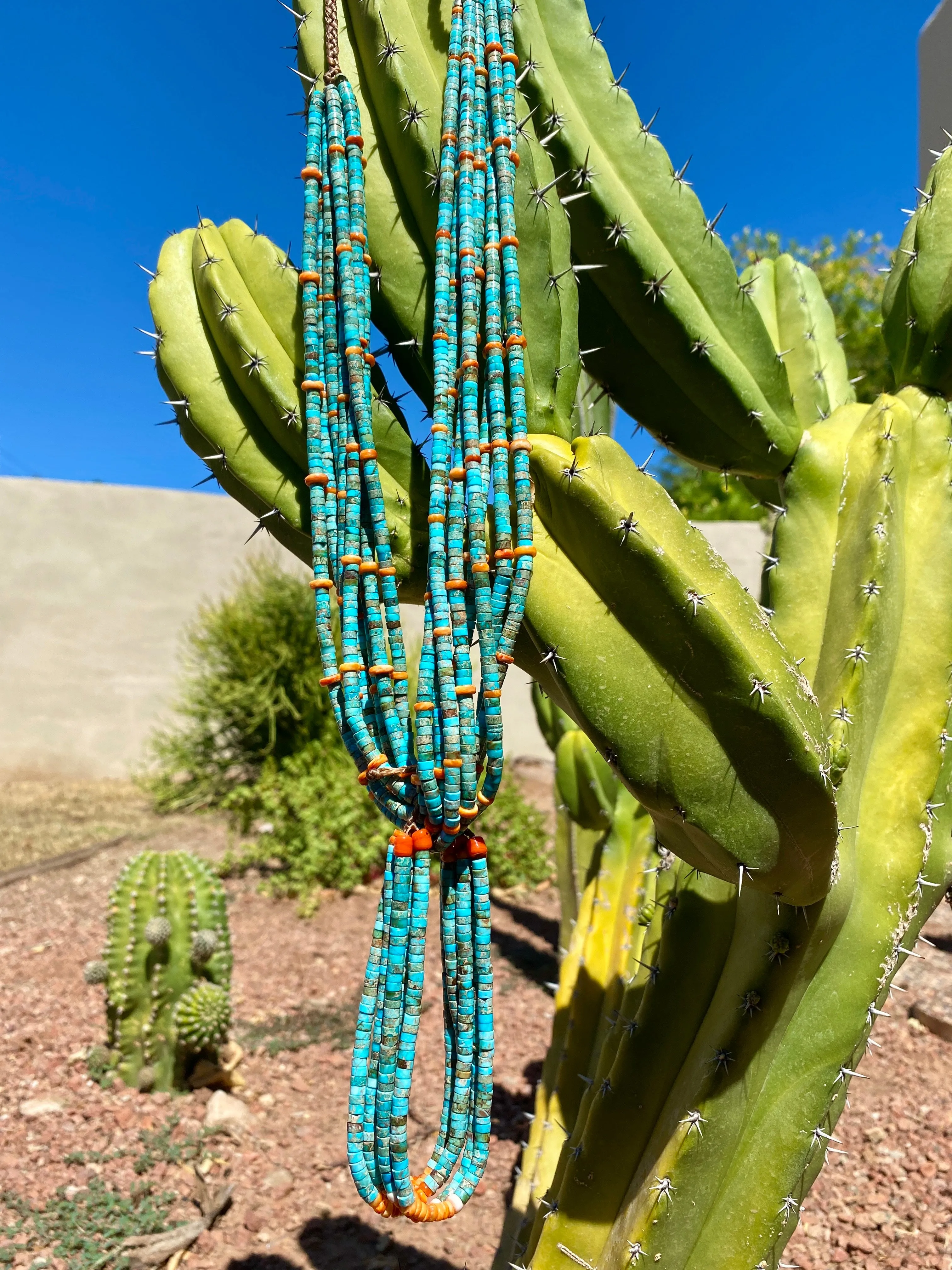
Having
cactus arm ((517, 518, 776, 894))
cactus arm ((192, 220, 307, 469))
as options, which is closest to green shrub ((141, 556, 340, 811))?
cactus arm ((192, 220, 307, 469))

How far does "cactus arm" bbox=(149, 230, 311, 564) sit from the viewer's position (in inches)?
47.3

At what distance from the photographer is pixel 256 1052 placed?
124 inches

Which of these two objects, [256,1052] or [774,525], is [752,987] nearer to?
[774,525]

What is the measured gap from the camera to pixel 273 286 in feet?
3.95

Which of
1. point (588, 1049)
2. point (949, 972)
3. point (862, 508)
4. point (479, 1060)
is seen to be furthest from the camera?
point (949, 972)

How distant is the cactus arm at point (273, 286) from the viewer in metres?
1.20

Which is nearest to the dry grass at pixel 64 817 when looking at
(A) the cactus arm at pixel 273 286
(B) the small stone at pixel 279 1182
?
(B) the small stone at pixel 279 1182

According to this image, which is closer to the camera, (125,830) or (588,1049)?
(588,1049)

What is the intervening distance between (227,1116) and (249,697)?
12.5 ft

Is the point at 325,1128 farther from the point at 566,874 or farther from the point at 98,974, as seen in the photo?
the point at 566,874

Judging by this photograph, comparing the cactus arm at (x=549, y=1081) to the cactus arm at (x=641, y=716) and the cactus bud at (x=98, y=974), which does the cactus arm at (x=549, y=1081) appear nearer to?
the cactus arm at (x=641, y=716)

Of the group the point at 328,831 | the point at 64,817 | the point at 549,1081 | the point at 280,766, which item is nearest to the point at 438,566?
the point at 549,1081

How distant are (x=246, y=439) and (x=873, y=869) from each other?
1.16 meters

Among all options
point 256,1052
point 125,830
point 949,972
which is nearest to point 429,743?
point 256,1052
